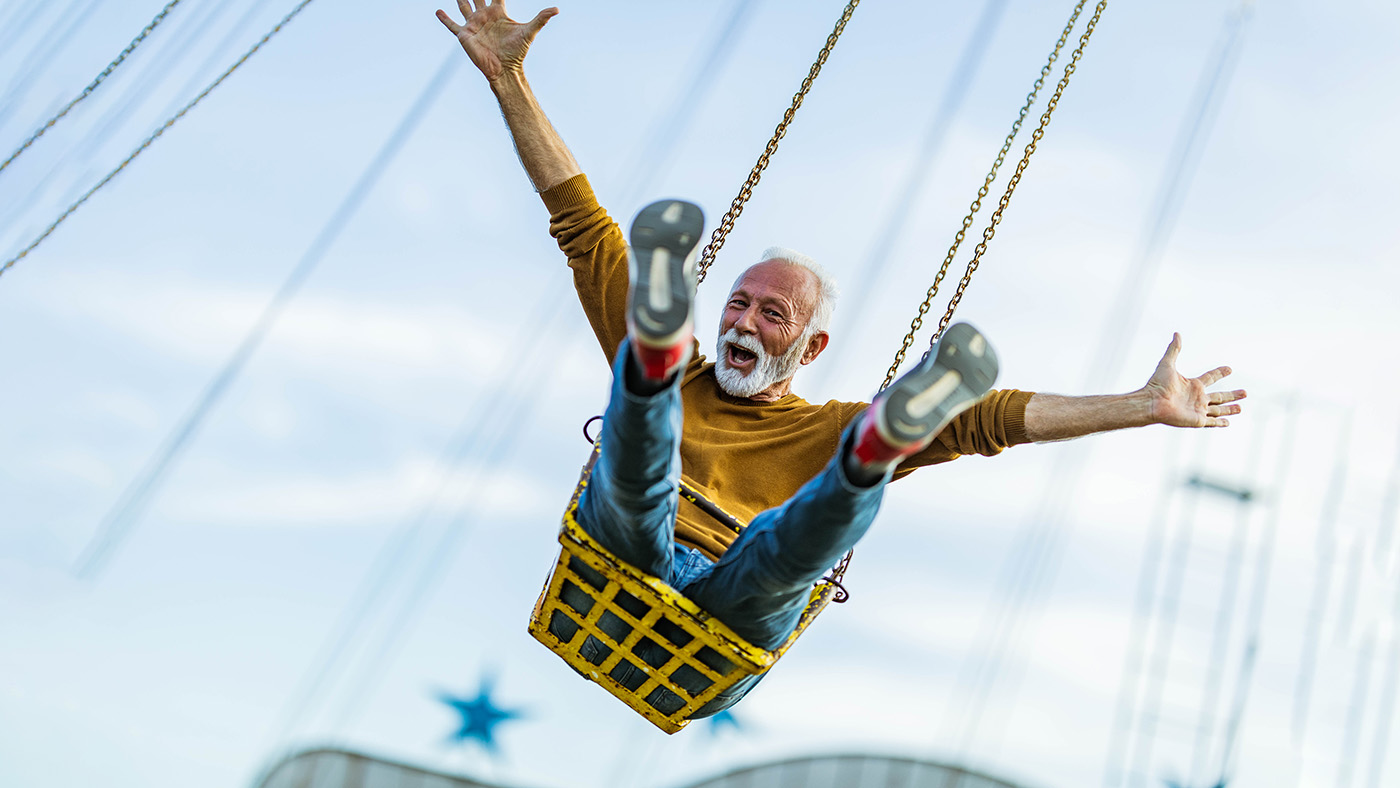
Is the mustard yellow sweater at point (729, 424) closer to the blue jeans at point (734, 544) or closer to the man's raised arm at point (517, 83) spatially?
the man's raised arm at point (517, 83)

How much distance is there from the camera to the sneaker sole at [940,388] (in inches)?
91.5

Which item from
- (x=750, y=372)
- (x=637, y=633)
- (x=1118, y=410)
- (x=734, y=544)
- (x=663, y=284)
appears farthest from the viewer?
(x=750, y=372)

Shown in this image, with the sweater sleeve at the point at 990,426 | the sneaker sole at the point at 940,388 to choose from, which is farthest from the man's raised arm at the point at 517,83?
the sneaker sole at the point at 940,388

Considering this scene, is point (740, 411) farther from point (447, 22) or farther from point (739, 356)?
point (447, 22)

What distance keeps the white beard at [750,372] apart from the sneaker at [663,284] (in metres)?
1.16

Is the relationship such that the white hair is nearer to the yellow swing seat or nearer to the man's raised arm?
the man's raised arm

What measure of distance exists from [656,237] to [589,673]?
4.97ft

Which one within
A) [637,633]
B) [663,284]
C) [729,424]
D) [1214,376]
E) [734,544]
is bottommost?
[637,633]

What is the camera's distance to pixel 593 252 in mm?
3684

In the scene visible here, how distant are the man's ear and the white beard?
0.46 feet

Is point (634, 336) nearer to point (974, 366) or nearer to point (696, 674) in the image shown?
point (974, 366)

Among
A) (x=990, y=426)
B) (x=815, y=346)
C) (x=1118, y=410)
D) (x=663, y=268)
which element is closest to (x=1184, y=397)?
(x=1118, y=410)

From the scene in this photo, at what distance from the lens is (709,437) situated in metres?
3.57

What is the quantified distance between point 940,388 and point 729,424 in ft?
4.25
